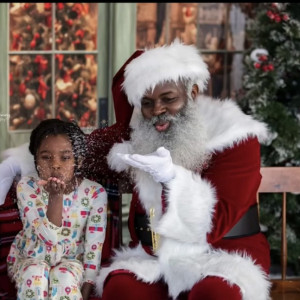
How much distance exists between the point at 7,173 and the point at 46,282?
1.61 feet

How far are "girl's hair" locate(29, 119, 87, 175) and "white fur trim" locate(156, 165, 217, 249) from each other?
14.8 inches

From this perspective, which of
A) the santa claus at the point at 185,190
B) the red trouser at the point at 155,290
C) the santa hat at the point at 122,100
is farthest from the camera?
the santa hat at the point at 122,100

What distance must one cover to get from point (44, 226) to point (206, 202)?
56cm

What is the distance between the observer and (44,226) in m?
2.51

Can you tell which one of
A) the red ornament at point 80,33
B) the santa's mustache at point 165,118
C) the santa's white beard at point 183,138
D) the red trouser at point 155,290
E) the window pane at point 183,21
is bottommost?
the red trouser at point 155,290

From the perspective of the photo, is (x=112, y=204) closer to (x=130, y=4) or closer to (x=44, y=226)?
(x=44, y=226)

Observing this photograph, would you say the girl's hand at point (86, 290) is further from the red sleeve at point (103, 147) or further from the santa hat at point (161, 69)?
the santa hat at point (161, 69)

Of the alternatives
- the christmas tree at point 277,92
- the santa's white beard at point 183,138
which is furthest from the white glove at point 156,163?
the christmas tree at point 277,92

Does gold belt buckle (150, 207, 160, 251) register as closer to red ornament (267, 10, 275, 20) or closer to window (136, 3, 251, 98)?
red ornament (267, 10, 275, 20)

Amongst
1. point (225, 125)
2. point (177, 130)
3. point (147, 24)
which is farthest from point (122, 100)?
point (147, 24)

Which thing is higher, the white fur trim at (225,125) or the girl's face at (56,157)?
the white fur trim at (225,125)

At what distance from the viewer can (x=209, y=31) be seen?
4.29 m

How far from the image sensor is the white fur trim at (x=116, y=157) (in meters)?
2.68

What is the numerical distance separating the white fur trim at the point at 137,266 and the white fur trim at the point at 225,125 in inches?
17.5
